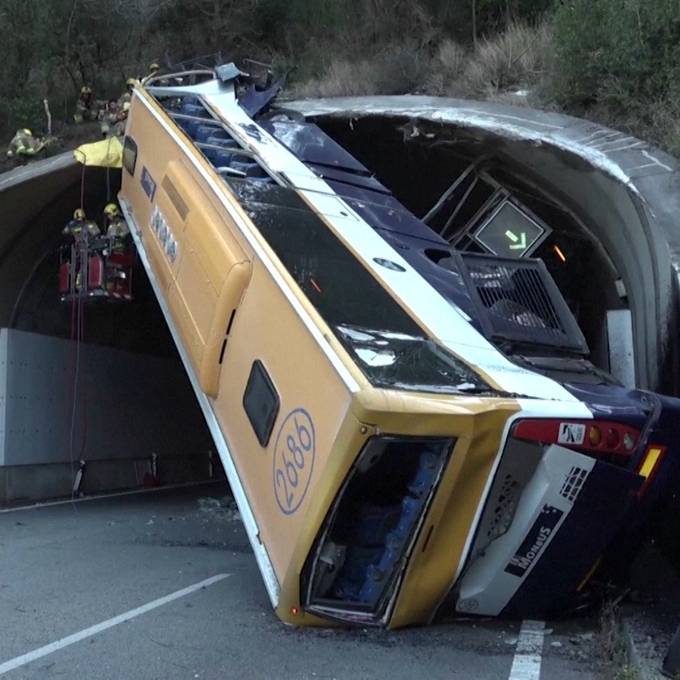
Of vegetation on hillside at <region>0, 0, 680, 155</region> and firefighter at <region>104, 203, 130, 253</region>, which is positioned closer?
vegetation on hillside at <region>0, 0, 680, 155</region>

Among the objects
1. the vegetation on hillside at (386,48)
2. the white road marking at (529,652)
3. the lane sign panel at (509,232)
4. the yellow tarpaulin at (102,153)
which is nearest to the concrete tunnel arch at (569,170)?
→ the lane sign panel at (509,232)

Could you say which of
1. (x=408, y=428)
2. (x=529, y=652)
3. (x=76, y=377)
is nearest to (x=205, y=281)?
(x=408, y=428)

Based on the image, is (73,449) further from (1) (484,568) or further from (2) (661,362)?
(1) (484,568)

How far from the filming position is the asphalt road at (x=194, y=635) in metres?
4.89

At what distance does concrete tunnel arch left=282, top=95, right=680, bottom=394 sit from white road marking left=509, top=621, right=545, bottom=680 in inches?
114

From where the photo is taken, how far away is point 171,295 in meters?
7.79

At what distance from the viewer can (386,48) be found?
56.1 feet

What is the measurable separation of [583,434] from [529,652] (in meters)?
1.24

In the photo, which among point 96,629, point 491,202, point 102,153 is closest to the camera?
point 96,629

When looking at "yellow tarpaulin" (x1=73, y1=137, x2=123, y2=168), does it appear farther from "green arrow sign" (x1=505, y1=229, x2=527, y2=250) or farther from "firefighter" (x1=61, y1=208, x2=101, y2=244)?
"green arrow sign" (x1=505, y1=229, x2=527, y2=250)

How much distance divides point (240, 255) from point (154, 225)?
265 cm

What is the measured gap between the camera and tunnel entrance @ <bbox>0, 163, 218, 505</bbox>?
1310 centimetres

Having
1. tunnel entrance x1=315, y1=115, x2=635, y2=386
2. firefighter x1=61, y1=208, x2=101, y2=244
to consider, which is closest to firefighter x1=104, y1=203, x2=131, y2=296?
firefighter x1=61, y1=208, x2=101, y2=244

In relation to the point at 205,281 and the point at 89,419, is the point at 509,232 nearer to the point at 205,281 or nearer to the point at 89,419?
the point at 205,281
